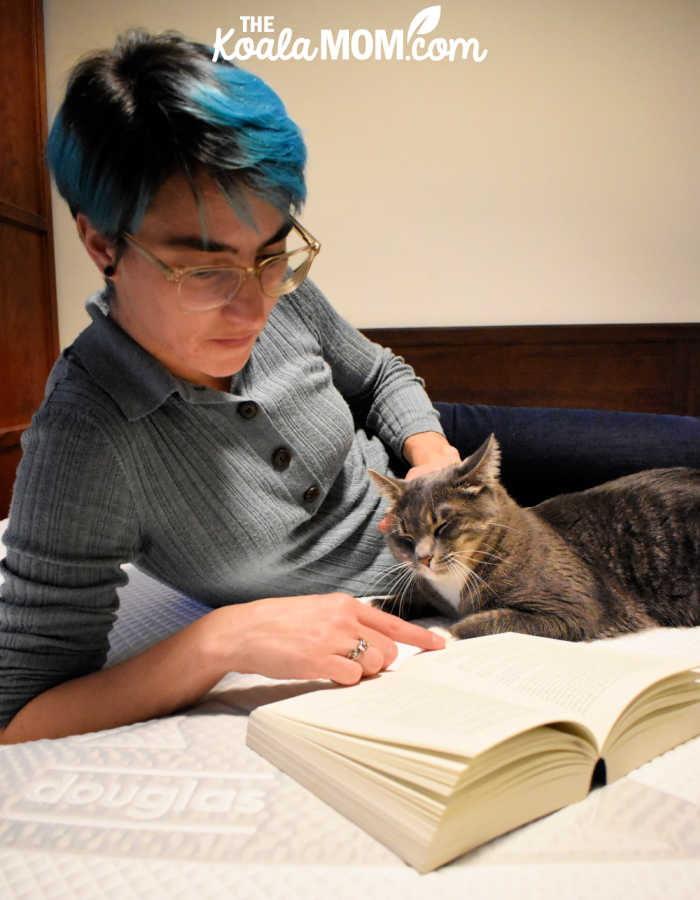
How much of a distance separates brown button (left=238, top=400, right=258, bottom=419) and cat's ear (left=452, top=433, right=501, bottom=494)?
1.17ft

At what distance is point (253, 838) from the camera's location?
53 cm

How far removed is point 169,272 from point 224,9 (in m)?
2.44

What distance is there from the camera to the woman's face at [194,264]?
73 centimetres

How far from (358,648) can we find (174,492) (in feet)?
1.03

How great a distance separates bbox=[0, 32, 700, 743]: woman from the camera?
0.72 m

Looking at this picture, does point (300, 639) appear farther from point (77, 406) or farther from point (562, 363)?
point (562, 363)

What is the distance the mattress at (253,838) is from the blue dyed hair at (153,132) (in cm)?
54

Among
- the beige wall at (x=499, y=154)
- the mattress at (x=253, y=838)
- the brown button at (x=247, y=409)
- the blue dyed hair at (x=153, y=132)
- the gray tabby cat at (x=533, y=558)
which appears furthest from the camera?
the beige wall at (x=499, y=154)

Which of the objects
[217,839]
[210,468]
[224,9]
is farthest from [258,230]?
[224,9]

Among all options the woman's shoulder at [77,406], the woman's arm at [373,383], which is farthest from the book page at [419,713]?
the woman's arm at [373,383]

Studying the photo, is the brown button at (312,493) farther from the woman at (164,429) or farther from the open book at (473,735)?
the open book at (473,735)

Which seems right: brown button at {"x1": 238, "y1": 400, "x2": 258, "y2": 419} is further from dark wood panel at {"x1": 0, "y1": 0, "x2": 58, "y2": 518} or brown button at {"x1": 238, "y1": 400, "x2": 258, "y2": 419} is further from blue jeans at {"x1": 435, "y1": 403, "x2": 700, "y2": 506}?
dark wood panel at {"x1": 0, "y1": 0, "x2": 58, "y2": 518}

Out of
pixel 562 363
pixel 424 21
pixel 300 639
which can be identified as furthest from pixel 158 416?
pixel 424 21

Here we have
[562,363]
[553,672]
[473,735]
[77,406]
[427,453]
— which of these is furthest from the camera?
[562,363]
